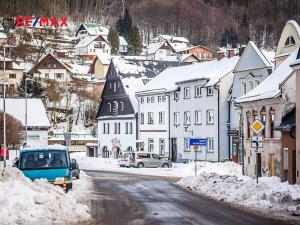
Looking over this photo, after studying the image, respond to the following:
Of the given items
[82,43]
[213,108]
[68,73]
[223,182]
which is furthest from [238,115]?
[82,43]

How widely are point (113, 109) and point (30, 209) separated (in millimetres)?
66708

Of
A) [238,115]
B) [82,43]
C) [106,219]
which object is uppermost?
[82,43]

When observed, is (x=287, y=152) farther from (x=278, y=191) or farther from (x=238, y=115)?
(x=238, y=115)

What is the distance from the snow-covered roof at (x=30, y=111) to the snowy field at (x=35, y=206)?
66.7 meters

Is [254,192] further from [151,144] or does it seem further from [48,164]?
[151,144]

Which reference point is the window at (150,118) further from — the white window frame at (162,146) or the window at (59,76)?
the window at (59,76)

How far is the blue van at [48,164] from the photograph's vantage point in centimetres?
2609

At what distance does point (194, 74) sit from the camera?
7144 centimetres

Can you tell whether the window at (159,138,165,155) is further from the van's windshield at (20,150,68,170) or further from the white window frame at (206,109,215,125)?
the van's windshield at (20,150,68,170)

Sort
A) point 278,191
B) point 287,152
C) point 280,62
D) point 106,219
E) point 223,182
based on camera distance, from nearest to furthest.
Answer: point 106,219 < point 278,191 < point 223,182 < point 287,152 < point 280,62

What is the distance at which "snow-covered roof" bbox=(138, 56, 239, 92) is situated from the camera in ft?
217

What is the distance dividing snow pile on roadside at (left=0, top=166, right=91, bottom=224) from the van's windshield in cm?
472

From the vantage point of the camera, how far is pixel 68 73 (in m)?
123

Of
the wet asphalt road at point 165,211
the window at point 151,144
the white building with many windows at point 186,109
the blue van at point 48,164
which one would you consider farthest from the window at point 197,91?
the blue van at point 48,164
